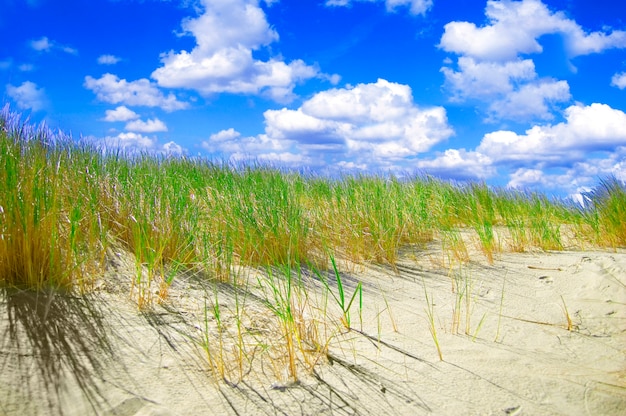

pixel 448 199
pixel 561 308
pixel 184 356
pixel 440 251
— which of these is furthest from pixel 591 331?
pixel 448 199

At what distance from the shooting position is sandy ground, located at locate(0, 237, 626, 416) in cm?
193

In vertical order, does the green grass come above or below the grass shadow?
above

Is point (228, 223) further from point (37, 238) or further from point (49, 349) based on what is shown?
point (49, 349)

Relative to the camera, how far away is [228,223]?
4.00m

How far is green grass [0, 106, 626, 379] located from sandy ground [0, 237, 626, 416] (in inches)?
4.4

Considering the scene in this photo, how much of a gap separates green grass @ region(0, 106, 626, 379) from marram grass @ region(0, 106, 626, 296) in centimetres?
1

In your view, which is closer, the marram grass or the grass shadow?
the grass shadow

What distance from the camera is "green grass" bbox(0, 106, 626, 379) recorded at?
8.22 ft

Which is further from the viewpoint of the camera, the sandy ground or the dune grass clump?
the dune grass clump

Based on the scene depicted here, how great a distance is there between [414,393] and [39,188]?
7.09 feet

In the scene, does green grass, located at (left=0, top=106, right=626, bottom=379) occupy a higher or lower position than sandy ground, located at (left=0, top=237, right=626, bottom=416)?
higher

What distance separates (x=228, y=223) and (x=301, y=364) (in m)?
1.98

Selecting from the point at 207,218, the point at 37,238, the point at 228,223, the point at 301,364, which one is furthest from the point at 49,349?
the point at 207,218

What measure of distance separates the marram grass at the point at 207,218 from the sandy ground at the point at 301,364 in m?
0.20
